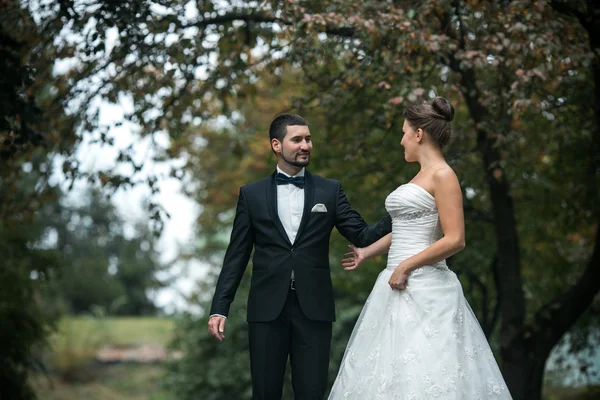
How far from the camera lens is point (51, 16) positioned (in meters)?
7.92

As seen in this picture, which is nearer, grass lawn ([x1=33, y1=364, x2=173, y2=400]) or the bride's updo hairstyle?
the bride's updo hairstyle

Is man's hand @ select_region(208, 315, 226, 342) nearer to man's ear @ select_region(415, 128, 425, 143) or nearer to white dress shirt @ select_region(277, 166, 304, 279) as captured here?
white dress shirt @ select_region(277, 166, 304, 279)

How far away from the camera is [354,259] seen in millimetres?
4773

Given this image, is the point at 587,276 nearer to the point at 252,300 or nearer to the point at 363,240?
the point at 363,240

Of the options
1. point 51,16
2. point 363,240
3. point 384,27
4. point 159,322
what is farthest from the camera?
point 159,322

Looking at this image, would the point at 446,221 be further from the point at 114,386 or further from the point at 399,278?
the point at 114,386

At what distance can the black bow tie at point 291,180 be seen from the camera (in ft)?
15.1

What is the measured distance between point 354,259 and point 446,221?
75 centimetres

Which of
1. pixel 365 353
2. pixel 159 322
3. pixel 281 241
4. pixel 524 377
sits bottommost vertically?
pixel 159 322

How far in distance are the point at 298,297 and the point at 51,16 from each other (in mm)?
4770

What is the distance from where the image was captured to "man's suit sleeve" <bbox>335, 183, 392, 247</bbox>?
4688mm

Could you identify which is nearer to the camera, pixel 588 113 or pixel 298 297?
pixel 298 297

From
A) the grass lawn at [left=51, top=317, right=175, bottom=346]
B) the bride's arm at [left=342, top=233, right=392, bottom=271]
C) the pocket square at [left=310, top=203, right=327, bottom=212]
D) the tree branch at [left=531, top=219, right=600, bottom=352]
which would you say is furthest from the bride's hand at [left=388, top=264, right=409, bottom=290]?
the grass lawn at [left=51, top=317, right=175, bottom=346]

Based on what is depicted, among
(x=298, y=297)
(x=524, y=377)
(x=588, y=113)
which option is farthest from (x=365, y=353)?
(x=588, y=113)
